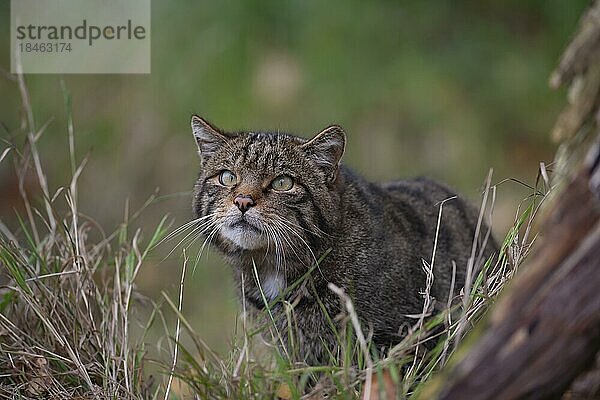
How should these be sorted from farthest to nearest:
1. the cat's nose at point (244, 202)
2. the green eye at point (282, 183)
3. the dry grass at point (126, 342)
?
the green eye at point (282, 183) < the cat's nose at point (244, 202) < the dry grass at point (126, 342)

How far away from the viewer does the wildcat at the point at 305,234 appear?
11.0 ft

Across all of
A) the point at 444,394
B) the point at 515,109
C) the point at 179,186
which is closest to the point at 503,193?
the point at 515,109

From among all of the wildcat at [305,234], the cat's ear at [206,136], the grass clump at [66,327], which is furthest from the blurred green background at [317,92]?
the grass clump at [66,327]

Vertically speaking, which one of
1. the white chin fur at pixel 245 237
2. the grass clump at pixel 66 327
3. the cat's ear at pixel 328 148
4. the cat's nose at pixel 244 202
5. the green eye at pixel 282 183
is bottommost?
the grass clump at pixel 66 327

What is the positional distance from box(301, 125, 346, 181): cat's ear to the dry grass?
19.9 inches

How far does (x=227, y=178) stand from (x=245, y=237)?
1.01 ft

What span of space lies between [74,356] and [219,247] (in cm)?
76

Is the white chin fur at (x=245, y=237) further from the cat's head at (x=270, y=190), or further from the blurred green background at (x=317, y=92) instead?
the blurred green background at (x=317, y=92)

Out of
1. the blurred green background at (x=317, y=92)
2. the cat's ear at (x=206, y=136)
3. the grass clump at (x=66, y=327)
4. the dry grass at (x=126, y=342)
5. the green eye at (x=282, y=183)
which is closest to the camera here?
the dry grass at (x=126, y=342)

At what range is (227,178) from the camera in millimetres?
3533

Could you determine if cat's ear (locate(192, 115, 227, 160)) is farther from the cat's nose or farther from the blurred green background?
the blurred green background

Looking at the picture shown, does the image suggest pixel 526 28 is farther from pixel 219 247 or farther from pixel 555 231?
pixel 555 231

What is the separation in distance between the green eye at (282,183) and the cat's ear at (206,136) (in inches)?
12.7

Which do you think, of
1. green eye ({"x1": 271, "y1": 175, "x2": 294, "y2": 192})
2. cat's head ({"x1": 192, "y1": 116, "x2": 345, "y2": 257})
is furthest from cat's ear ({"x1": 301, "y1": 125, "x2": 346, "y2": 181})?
green eye ({"x1": 271, "y1": 175, "x2": 294, "y2": 192})
